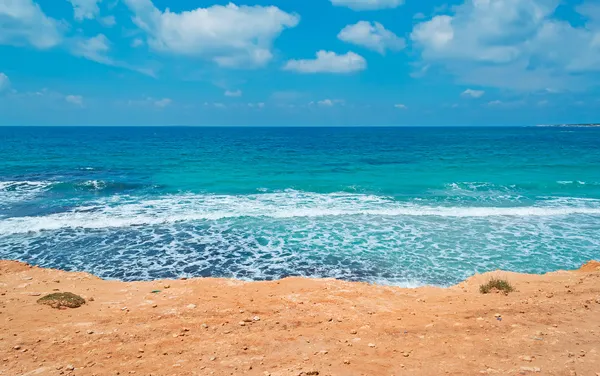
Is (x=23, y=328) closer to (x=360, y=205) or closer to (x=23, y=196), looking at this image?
(x=360, y=205)

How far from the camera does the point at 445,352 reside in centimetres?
592

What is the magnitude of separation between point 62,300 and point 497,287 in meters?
10.5

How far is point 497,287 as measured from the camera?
29.3ft

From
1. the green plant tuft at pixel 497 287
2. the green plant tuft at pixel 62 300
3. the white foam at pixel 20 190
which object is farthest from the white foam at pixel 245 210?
the green plant tuft at pixel 497 287

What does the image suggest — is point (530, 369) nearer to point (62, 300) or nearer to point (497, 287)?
point (497, 287)

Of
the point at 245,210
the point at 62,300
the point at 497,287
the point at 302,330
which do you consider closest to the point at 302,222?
the point at 245,210

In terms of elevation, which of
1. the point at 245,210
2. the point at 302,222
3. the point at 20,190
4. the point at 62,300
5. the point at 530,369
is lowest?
the point at 302,222

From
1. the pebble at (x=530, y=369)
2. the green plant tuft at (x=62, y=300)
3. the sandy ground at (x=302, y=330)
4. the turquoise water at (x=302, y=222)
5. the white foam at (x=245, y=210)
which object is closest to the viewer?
the pebble at (x=530, y=369)

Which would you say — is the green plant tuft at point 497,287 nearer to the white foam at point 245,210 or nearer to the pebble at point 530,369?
the pebble at point 530,369

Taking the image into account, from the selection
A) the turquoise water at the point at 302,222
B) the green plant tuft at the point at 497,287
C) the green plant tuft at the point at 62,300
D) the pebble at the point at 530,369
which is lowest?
the turquoise water at the point at 302,222

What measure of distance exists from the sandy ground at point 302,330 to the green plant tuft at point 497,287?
255mm

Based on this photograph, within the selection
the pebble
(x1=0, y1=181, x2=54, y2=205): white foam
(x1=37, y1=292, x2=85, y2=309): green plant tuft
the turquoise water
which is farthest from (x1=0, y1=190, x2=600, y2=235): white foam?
the pebble

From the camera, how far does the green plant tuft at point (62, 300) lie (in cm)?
782

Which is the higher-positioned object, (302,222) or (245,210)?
(245,210)
